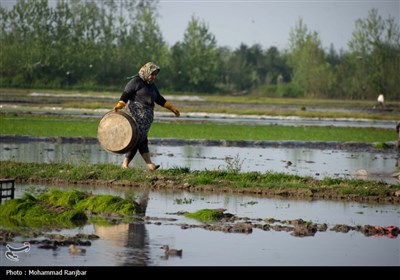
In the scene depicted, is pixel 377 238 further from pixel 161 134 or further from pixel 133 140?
pixel 161 134

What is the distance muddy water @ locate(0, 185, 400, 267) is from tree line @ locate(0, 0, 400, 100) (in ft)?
239

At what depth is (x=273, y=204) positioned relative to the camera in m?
16.2

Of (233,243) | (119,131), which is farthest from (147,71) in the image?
(233,243)

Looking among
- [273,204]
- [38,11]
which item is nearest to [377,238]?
[273,204]

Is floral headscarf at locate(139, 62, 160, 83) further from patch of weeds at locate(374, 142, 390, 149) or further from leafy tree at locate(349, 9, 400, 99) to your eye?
leafy tree at locate(349, 9, 400, 99)

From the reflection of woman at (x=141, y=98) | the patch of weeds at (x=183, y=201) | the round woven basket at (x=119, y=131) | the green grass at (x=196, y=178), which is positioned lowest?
the patch of weeds at (x=183, y=201)

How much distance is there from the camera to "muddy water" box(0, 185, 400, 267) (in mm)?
11102

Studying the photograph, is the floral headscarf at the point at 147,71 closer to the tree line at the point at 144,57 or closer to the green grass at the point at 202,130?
the green grass at the point at 202,130

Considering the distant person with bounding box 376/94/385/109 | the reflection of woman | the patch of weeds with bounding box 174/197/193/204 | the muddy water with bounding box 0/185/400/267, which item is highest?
the reflection of woman

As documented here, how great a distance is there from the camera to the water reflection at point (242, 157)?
22.1 m

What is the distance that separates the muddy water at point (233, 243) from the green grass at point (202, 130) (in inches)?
644

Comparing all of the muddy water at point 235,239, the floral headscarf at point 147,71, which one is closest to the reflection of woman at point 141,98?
the floral headscarf at point 147,71

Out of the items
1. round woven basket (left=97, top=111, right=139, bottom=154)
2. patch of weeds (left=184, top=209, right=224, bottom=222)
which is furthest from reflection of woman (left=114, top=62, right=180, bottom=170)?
patch of weeds (left=184, top=209, right=224, bottom=222)
